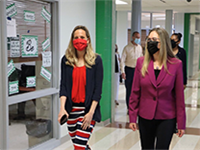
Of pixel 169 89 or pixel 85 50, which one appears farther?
pixel 85 50

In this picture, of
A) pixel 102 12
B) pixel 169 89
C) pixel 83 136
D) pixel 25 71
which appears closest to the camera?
pixel 169 89

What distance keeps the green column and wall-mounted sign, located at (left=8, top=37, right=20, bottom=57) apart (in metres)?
2.18

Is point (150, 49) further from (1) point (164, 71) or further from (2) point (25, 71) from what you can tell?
(2) point (25, 71)

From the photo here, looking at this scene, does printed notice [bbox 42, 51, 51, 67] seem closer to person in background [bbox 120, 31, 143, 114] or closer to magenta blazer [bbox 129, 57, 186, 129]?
magenta blazer [bbox 129, 57, 186, 129]

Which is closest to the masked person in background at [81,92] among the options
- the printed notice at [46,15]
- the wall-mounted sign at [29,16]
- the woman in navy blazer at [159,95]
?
the woman in navy blazer at [159,95]

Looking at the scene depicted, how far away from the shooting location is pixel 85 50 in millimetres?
3217

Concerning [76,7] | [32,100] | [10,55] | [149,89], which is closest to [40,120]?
[32,100]

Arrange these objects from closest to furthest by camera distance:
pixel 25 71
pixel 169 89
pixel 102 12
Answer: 1. pixel 169 89
2. pixel 25 71
3. pixel 102 12

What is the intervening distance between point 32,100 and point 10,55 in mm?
754

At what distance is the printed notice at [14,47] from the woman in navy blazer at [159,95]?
1.66 meters

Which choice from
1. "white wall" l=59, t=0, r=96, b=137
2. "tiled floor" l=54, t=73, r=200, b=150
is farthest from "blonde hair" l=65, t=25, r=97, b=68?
"tiled floor" l=54, t=73, r=200, b=150

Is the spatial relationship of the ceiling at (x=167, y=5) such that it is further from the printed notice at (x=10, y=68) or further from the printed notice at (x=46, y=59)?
the printed notice at (x=10, y=68)

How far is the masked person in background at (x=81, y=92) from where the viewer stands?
3.05 m

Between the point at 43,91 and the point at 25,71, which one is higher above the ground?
the point at 25,71
